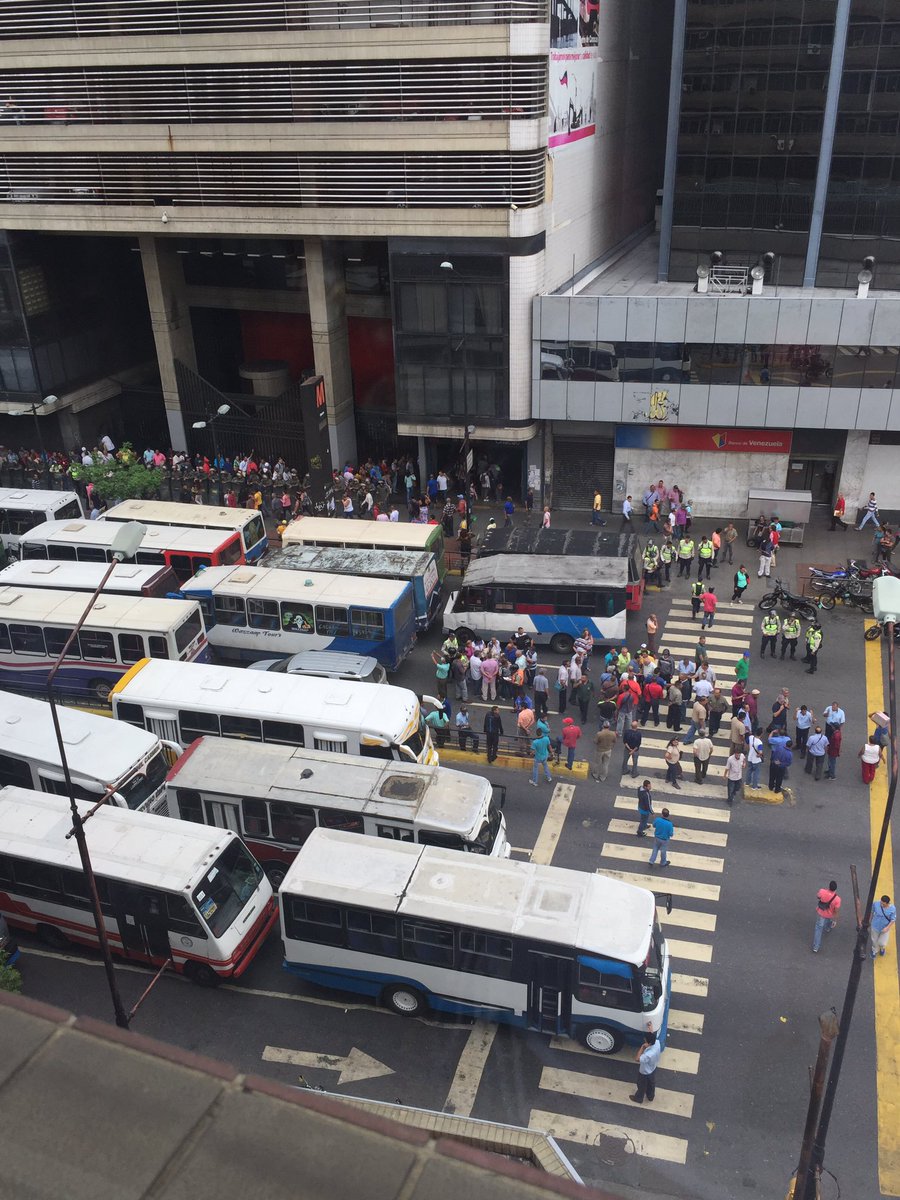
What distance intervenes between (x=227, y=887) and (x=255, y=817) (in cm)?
175

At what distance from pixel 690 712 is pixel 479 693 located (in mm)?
5614

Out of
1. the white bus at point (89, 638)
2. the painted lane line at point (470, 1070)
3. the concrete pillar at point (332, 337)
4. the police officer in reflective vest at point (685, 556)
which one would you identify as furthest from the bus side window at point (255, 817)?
the concrete pillar at point (332, 337)

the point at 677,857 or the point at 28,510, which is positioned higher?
the point at 28,510

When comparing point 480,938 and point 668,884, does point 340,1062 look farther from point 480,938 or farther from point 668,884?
point 668,884

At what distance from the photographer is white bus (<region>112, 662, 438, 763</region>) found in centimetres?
2052

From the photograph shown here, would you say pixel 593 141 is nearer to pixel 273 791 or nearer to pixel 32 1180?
pixel 273 791

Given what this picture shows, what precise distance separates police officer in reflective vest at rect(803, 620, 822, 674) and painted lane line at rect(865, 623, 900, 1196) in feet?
16.6

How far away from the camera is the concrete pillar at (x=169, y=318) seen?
41.1 meters

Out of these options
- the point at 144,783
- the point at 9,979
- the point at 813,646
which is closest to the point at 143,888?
the point at 9,979

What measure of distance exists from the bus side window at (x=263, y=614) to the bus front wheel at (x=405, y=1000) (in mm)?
12519

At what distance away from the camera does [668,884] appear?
19234mm

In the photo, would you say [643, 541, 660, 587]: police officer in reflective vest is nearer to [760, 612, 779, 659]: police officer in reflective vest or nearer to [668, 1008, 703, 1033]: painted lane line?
[760, 612, 779, 659]: police officer in reflective vest

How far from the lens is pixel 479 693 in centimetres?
2641

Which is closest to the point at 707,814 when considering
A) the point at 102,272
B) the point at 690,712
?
the point at 690,712
